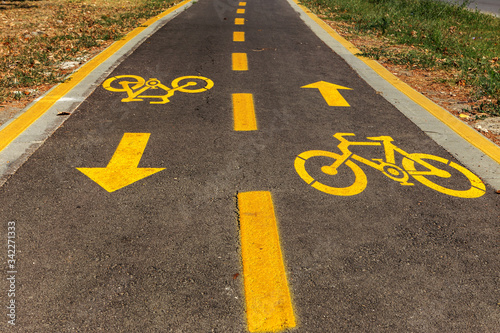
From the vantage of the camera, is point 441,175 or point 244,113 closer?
point 441,175

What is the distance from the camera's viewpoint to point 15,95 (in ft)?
18.2

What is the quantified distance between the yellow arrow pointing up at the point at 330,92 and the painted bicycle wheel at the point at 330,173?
179 cm

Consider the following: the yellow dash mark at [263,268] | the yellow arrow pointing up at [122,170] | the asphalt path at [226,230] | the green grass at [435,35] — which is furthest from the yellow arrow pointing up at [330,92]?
the yellow arrow pointing up at [122,170]

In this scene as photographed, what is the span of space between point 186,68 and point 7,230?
16.3 feet

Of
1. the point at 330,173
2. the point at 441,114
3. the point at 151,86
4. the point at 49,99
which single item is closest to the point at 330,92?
the point at 441,114

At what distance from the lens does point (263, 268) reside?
256 cm

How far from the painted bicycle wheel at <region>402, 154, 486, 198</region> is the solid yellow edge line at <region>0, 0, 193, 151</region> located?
4.34m

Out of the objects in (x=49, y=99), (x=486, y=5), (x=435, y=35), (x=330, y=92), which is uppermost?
(x=486, y=5)

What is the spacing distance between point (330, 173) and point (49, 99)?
4250 millimetres

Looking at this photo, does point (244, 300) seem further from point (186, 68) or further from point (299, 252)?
point (186, 68)

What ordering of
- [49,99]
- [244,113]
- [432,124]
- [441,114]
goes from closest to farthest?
[432,124] → [244,113] → [441,114] → [49,99]

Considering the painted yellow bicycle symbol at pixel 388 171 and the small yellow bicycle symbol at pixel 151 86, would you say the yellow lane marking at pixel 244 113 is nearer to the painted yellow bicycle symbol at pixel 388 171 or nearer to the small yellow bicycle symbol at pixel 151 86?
the small yellow bicycle symbol at pixel 151 86

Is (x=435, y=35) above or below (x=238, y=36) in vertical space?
above

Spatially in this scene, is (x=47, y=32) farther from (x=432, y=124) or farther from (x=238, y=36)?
(x=432, y=124)
